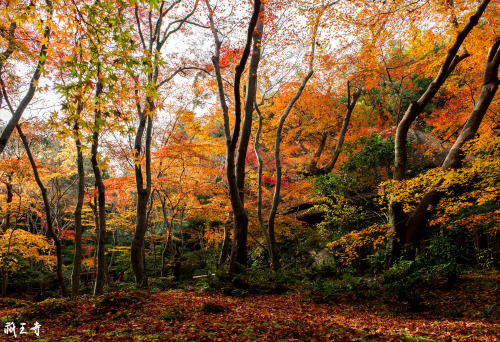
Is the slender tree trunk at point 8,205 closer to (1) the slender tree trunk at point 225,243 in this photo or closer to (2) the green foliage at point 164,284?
(2) the green foliage at point 164,284

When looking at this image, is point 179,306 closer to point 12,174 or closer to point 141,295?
point 141,295

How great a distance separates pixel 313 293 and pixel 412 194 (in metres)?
3.10

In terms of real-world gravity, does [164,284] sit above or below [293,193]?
below

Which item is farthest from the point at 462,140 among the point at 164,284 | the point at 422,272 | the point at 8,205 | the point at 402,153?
the point at 8,205

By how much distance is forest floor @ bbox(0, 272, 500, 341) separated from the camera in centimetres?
311

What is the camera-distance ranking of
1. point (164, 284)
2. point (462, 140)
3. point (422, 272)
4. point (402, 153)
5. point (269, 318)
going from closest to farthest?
point (269, 318) → point (422, 272) → point (462, 140) → point (402, 153) → point (164, 284)

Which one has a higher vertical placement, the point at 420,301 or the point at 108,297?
the point at 108,297

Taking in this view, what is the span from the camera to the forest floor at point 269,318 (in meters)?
3.11

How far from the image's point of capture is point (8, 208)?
10.0 metres

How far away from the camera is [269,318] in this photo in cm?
392

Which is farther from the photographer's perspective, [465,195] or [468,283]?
[468,283]

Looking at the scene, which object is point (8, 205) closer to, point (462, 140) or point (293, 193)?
point (293, 193)

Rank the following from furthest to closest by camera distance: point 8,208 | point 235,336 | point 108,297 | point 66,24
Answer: point 8,208 < point 108,297 < point 235,336 < point 66,24

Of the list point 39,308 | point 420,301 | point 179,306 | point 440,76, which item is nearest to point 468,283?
point 420,301
